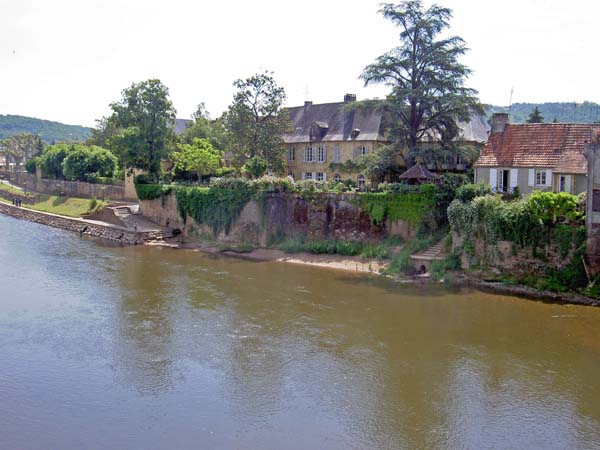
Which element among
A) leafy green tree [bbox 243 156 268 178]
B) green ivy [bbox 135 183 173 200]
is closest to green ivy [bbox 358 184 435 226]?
leafy green tree [bbox 243 156 268 178]

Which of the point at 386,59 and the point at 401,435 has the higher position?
the point at 386,59

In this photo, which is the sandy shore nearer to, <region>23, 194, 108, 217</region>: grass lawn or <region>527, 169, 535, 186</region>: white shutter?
<region>527, 169, 535, 186</region>: white shutter

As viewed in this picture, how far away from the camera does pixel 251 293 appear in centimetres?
2856

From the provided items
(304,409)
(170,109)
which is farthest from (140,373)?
(170,109)

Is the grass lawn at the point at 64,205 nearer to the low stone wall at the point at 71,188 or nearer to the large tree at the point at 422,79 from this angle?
the low stone wall at the point at 71,188

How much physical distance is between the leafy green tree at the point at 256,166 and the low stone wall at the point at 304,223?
4.02 meters

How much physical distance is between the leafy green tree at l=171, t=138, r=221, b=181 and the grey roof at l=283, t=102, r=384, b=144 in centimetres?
631

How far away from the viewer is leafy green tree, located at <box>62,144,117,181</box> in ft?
198

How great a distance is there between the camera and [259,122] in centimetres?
4659

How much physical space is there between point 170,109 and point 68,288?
927 inches

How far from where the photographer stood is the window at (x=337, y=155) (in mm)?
46312

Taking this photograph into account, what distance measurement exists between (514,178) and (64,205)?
137 feet

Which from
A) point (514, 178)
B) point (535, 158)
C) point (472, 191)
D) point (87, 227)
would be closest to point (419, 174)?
point (472, 191)

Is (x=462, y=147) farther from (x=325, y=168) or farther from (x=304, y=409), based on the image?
(x=304, y=409)
